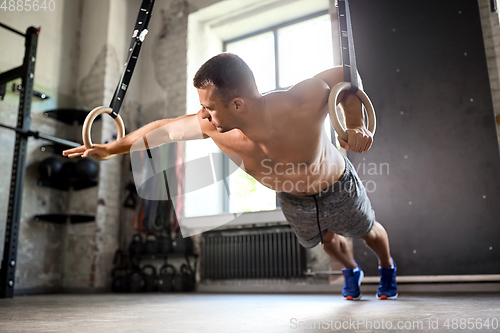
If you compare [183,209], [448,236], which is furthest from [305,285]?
[183,209]

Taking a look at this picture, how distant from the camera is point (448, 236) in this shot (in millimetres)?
3523

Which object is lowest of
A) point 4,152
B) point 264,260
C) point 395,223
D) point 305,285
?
point 305,285

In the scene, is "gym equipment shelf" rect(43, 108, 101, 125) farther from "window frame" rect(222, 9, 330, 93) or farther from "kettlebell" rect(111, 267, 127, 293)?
"window frame" rect(222, 9, 330, 93)

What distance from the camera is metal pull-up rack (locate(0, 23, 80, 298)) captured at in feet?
11.6

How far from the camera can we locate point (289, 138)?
5.40 feet

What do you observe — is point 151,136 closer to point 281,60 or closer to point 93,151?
point 93,151

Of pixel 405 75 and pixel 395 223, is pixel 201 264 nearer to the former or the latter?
pixel 395 223

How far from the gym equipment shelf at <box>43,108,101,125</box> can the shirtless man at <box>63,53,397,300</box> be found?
12.1 ft

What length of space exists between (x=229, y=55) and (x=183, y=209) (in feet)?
12.7

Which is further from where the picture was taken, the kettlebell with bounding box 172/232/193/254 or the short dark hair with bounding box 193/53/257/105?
the kettlebell with bounding box 172/232/193/254

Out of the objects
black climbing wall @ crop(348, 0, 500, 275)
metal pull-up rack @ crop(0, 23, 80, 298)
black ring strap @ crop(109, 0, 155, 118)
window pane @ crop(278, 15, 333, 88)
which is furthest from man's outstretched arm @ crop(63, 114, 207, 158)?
window pane @ crop(278, 15, 333, 88)

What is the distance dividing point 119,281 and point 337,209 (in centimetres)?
377

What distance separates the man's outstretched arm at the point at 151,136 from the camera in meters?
1.94

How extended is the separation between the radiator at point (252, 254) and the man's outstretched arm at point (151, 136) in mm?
2629
